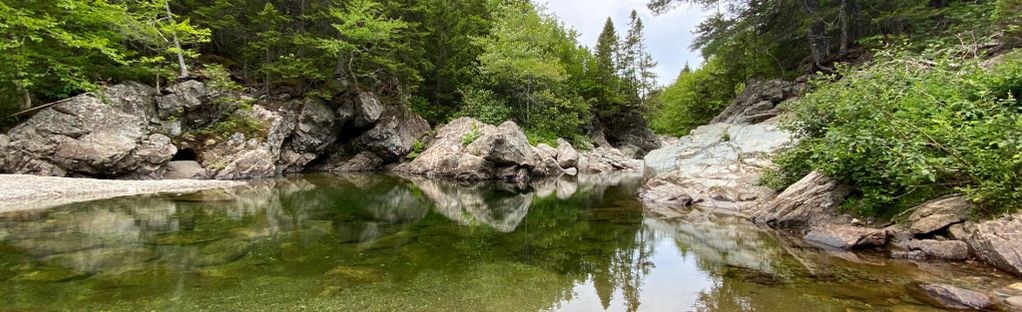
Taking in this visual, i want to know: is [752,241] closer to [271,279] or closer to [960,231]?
[960,231]

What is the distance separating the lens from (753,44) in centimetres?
2930

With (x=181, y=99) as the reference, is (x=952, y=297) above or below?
below

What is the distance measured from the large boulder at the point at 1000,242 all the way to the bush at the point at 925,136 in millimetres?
302

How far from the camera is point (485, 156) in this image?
24.8 m

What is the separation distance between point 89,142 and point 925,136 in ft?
82.3

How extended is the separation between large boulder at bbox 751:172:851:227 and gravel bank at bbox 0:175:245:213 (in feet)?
60.4

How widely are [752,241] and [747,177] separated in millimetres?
6421

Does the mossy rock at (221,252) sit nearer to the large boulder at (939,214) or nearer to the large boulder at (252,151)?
the large boulder at (939,214)

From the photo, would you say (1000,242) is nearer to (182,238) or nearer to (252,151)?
(182,238)

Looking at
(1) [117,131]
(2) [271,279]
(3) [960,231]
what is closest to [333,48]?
(1) [117,131]

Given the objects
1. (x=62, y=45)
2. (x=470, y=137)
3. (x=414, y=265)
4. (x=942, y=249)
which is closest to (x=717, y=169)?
(x=942, y=249)

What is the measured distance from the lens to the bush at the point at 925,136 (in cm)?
666

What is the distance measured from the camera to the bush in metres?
6.66

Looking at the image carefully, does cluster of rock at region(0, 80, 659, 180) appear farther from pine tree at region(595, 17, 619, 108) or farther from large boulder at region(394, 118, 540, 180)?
pine tree at region(595, 17, 619, 108)
